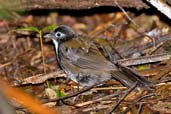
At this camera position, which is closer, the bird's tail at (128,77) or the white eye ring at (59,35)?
the bird's tail at (128,77)

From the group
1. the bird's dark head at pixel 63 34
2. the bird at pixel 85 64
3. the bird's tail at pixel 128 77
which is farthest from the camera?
the bird's dark head at pixel 63 34

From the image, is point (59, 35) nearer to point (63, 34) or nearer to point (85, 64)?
point (63, 34)

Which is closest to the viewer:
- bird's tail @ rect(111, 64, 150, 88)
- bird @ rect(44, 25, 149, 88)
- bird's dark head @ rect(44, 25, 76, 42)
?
bird's tail @ rect(111, 64, 150, 88)

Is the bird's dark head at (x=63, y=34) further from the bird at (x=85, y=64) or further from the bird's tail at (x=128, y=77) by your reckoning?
the bird's tail at (x=128, y=77)

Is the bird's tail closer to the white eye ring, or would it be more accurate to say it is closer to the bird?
the bird

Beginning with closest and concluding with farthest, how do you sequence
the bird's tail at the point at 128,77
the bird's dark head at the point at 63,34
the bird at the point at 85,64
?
the bird's tail at the point at 128,77 < the bird at the point at 85,64 < the bird's dark head at the point at 63,34

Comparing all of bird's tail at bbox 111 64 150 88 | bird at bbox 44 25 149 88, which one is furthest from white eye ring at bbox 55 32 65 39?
bird's tail at bbox 111 64 150 88

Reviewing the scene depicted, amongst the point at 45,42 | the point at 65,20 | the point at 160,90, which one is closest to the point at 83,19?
the point at 65,20

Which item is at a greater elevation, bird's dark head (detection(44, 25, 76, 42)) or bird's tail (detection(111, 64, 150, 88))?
bird's dark head (detection(44, 25, 76, 42))

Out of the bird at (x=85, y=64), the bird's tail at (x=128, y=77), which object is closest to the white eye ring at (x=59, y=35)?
the bird at (x=85, y=64)
